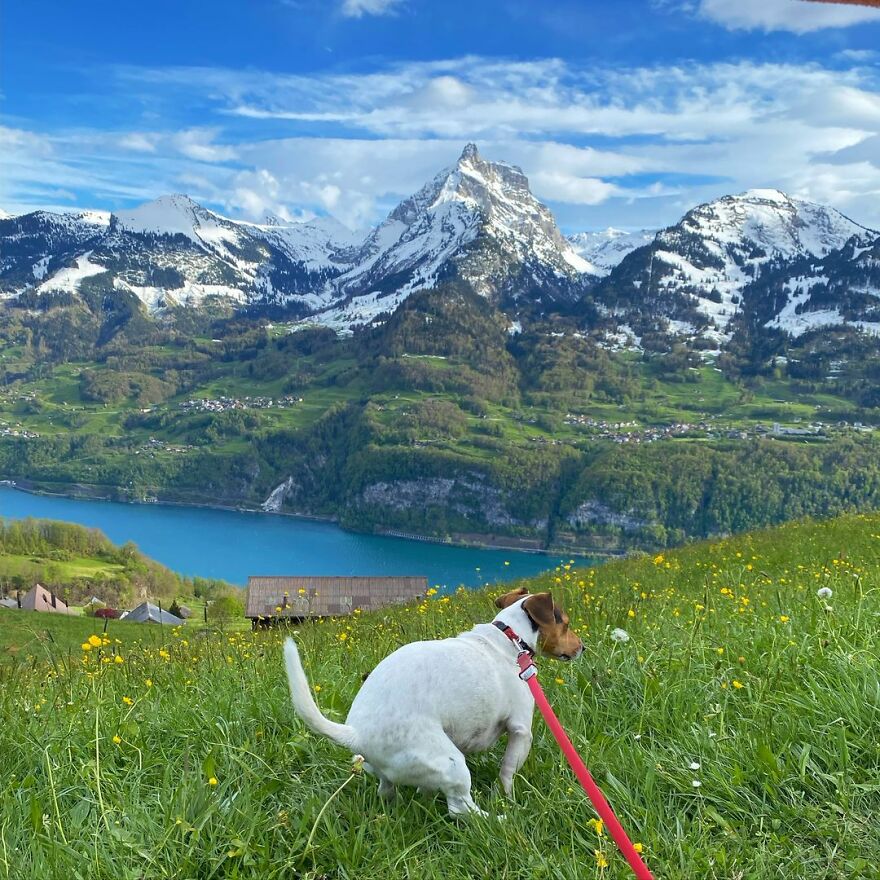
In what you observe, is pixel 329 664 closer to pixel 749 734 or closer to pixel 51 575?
pixel 749 734

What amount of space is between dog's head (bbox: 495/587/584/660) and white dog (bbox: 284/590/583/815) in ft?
0.13

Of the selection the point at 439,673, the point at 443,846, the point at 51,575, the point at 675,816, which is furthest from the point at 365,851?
the point at 51,575

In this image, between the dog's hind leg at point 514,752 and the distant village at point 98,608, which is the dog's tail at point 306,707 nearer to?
the dog's hind leg at point 514,752

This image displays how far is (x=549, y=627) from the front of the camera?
14.2 feet

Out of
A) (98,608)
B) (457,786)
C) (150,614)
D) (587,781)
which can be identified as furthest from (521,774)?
(150,614)

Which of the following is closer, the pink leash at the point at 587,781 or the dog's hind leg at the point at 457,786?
the pink leash at the point at 587,781

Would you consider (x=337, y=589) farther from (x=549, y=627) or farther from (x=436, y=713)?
(x=436, y=713)

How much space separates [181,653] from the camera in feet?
24.0

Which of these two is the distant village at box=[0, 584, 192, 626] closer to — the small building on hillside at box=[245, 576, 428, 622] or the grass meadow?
the small building on hillside at box=[245, 576, 428, 622]

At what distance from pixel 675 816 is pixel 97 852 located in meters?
2.58

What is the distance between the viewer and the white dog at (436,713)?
363 cm

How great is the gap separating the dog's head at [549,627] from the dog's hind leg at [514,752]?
1.71ft

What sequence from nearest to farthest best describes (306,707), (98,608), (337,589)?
(306,707) < (337,589) < (98,608)

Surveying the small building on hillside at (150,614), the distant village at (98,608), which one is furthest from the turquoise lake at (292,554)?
the small building on hillside at (150,614)
